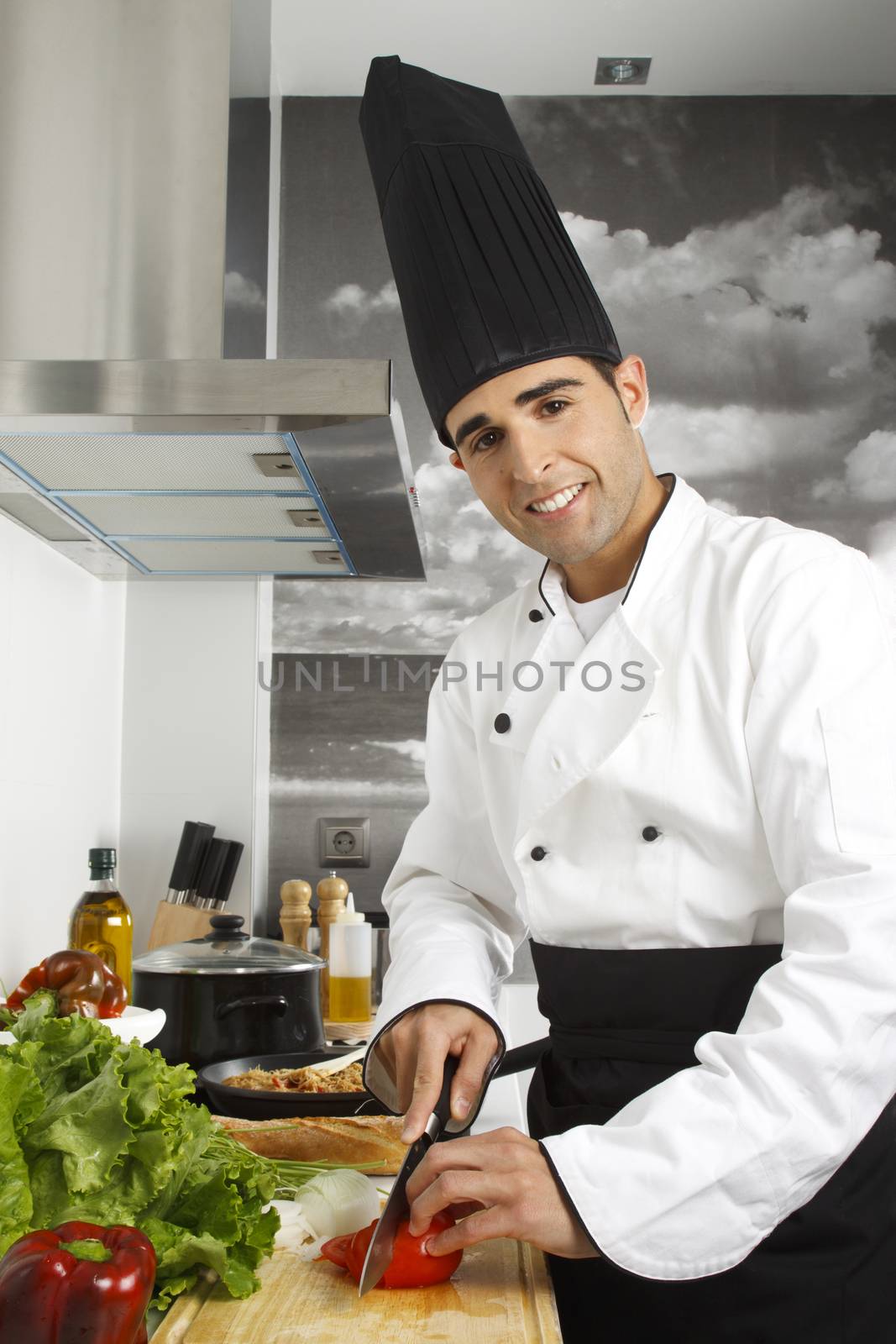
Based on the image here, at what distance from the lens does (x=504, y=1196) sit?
0.74m

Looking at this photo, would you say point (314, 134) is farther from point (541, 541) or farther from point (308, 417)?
point (541, 541)

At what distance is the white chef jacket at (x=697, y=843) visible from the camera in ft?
2.42

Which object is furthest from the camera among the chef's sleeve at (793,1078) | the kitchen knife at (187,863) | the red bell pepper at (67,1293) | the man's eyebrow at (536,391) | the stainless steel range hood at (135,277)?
the kitchen knife at (187,863)

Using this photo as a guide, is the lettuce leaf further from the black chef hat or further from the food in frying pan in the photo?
the black chef hat

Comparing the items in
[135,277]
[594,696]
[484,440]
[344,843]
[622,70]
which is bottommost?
[344,843]

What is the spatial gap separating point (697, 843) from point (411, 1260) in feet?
1.18

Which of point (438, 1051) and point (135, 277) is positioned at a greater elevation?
point (135, 277)

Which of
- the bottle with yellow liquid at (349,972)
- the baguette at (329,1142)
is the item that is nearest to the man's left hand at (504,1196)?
the baguette at (329,1142)

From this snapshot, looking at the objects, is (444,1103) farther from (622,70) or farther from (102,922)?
(622,70)

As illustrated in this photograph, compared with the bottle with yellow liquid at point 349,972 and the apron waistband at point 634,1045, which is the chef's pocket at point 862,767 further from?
the bottle with yellow liquid at point 349,972

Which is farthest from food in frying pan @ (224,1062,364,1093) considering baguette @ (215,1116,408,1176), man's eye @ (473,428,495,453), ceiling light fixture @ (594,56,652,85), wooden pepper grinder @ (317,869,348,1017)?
ceiling light fixture @ (594,56,652,85)

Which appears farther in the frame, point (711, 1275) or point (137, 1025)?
Result: point (137, 1025)

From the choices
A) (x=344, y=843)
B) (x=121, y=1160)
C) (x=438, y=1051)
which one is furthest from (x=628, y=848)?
(x=344, y=843)

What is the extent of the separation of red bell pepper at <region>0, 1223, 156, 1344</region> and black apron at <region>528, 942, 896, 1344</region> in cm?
40
